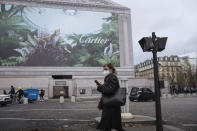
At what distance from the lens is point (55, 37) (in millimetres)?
49062

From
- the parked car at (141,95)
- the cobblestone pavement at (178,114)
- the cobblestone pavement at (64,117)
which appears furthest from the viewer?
the parked car at (141,95)

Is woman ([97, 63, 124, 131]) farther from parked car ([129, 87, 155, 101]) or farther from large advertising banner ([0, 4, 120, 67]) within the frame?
large advertising banner ([0, 4, 120, 67])

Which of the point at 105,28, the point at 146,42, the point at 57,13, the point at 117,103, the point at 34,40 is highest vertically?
the point at 57,13

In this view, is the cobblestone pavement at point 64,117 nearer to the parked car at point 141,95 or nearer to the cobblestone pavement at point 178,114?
the cobblestone pavement at point 178,114

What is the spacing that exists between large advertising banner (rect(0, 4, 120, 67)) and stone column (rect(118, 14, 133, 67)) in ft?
5.54

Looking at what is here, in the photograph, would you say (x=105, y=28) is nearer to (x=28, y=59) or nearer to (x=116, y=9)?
(x=116, y=9)

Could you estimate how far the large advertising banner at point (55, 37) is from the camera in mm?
45875

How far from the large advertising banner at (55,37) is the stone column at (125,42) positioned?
5.54ft

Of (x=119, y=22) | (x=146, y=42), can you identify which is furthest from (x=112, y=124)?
(x=119, y=22)

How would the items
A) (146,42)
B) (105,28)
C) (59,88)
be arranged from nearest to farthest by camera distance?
(146,42), (59,88), (105,28)

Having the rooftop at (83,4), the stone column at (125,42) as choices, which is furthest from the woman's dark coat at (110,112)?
the rooftop at (83,4)

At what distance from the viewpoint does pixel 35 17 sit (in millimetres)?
49000

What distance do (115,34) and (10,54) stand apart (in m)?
25.1

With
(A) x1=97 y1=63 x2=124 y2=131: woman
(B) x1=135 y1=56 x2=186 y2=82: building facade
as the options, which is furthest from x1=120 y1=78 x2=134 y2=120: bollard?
(B) x1=135 y1=56 x2=186 y2=82: building facade
